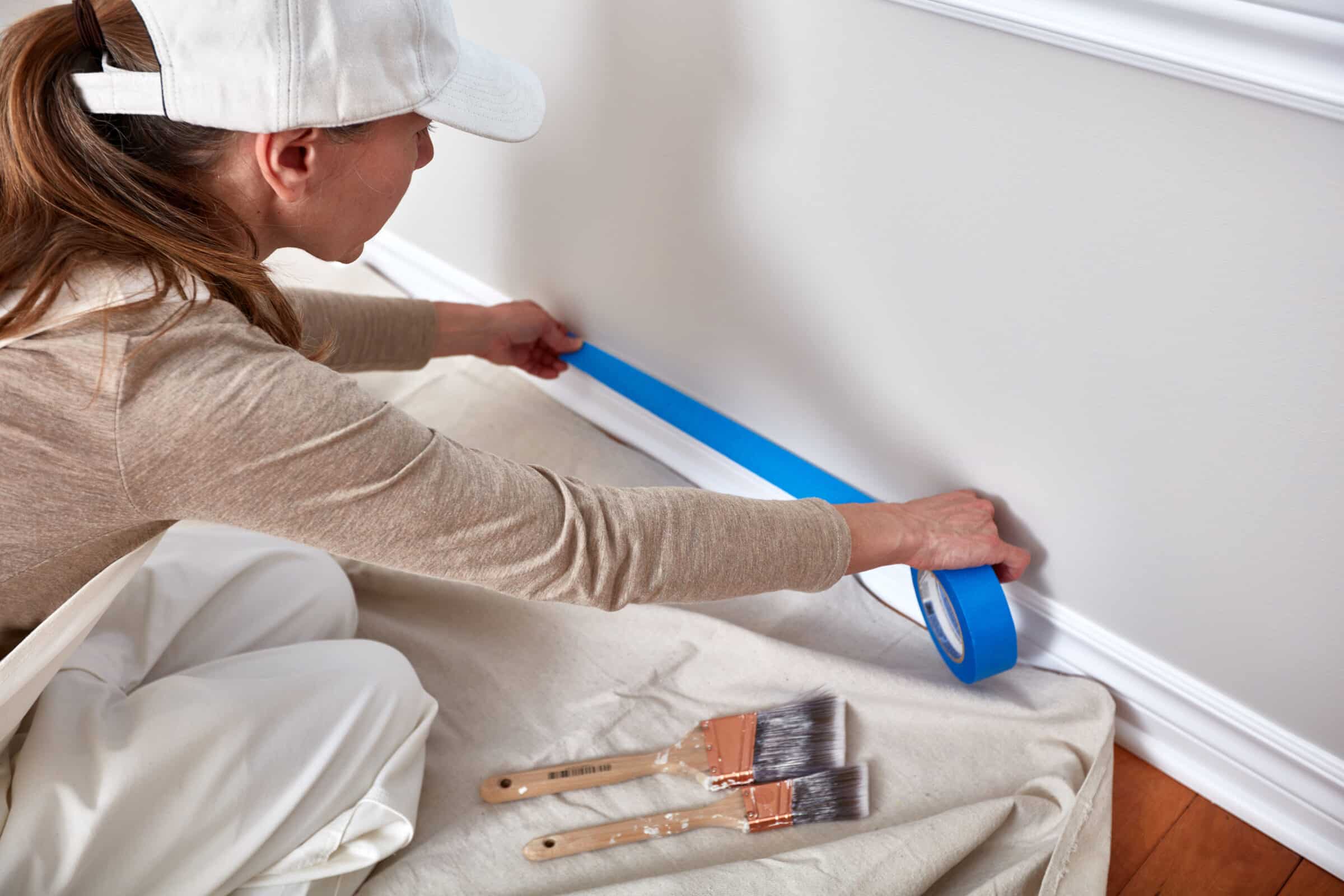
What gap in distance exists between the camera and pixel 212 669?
995 mm

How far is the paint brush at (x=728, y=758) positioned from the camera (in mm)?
1106

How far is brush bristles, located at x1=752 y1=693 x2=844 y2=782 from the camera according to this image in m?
1.12

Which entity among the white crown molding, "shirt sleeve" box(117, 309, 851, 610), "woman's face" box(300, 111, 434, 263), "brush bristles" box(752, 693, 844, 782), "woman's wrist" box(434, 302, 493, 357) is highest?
the white crown molding

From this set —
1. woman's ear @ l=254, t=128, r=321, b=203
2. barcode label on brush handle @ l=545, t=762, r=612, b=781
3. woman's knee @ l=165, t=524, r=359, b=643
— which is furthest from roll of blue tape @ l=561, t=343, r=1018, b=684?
woman's ear @ l=254, t=128, r=321, b=203

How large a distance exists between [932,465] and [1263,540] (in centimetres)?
35

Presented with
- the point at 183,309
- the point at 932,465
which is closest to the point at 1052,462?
the point at 932,465

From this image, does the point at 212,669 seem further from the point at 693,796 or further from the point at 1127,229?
the point at 1127,229

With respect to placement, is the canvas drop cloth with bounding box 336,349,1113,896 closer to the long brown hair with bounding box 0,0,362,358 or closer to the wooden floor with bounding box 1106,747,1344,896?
the wooden floor with bounding box 1106,747,1344,896

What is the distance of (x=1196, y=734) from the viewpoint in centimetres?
114

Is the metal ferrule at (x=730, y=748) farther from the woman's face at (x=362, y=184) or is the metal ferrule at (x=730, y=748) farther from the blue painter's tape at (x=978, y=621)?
the woman's face at (x=362, y=184)

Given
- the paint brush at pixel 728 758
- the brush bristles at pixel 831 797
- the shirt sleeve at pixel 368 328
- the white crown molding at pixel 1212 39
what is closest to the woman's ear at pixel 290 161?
the shirt sleeve at pixel 368 328

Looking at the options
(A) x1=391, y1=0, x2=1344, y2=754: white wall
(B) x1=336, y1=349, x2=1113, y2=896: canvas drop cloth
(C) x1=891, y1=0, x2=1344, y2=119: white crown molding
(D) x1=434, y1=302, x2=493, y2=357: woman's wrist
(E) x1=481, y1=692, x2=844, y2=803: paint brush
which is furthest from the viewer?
(D) x1=434, y1=302, x2=493, y2=357: woman's wrist

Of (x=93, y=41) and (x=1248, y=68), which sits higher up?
(x=1248, y=68)

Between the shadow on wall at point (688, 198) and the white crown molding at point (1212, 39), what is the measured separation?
0.86 feet
